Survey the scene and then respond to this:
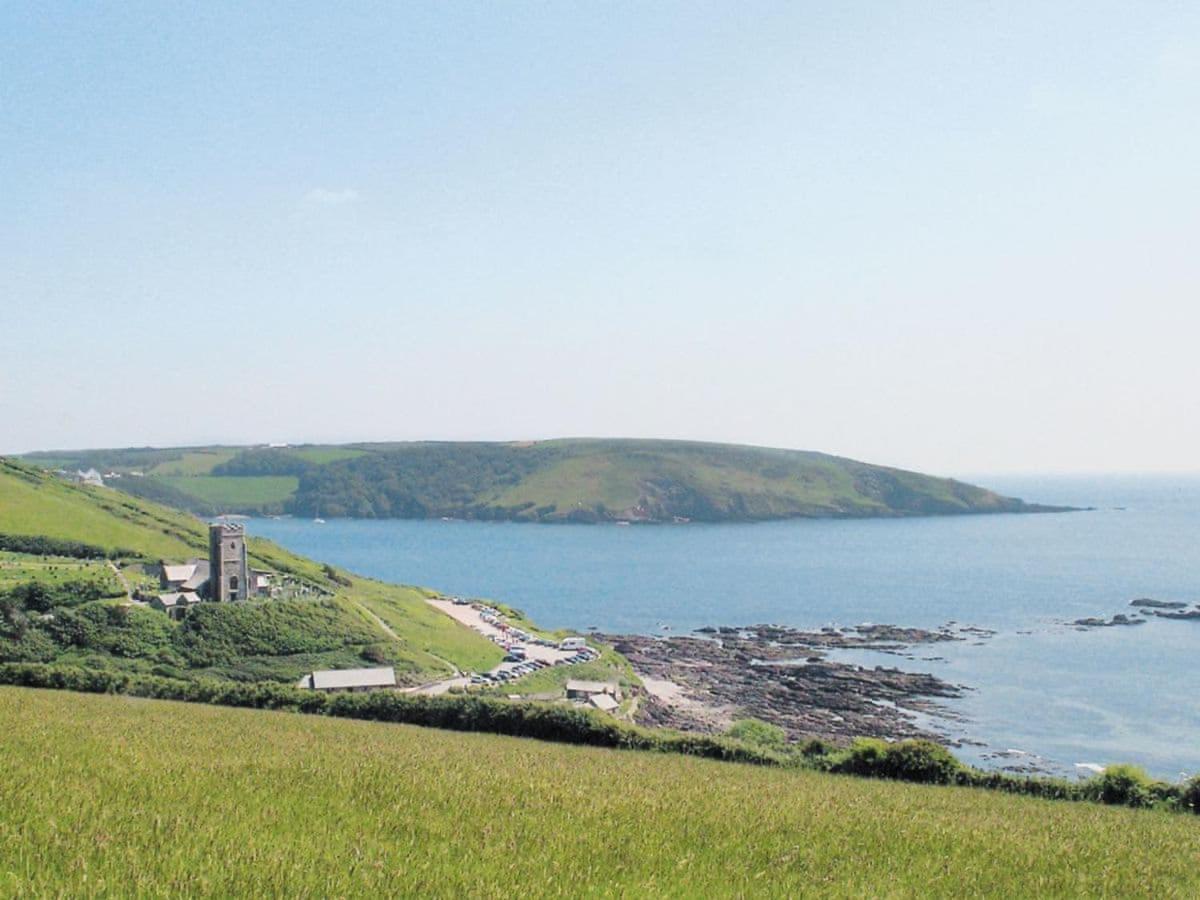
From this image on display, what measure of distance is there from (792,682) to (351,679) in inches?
1720

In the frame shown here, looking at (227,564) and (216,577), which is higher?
(227,564)

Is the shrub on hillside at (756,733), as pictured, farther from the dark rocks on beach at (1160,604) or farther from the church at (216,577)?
the dark rocks on beach at (1160,604)

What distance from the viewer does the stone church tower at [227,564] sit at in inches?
2948

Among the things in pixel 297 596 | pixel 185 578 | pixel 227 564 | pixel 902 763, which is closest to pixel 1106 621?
pixel 297 596

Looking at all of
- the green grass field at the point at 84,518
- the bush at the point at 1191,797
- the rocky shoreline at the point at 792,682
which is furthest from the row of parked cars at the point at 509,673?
the bush at the point at 1191,797

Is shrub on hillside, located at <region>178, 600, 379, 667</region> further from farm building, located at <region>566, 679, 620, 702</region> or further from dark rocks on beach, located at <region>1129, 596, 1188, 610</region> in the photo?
dark rocks on beach, located at <region>1129, 596, 1188, 610</region>

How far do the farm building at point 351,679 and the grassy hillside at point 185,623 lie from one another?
171 inches

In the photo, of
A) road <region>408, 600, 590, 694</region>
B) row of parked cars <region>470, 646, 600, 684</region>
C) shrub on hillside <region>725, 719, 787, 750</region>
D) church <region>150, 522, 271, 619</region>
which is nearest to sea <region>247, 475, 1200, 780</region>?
shrub on hillside <region>725, 719, 787, 750</region>

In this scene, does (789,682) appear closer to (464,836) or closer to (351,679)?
(351,679)

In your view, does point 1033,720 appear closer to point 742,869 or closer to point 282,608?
point 282,608

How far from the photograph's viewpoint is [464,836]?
8.31 m

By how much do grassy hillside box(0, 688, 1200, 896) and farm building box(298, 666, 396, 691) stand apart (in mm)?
46006

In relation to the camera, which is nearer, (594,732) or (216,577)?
A: (594,732)

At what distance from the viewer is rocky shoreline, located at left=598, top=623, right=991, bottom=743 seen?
70188mm
